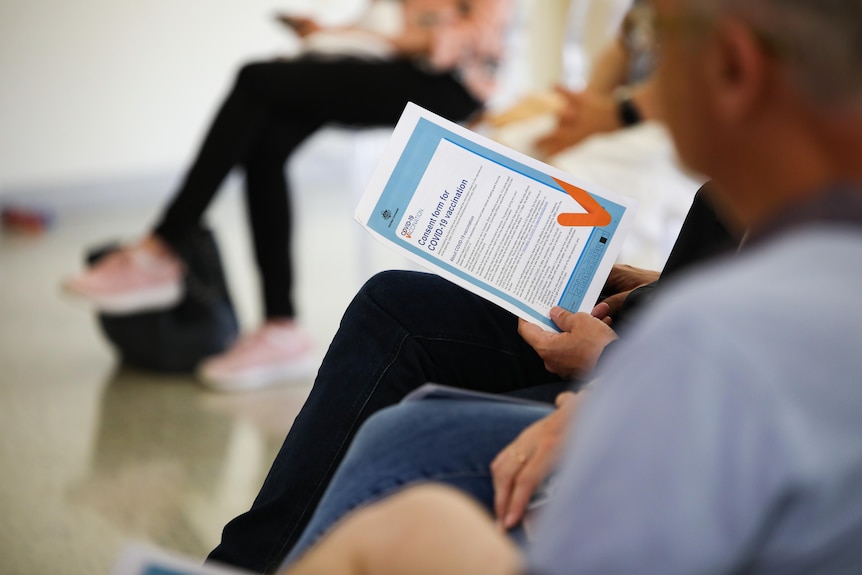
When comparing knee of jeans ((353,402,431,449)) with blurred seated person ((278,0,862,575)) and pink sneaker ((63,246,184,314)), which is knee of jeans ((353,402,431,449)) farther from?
pink sneaker ((63,246,184,314))

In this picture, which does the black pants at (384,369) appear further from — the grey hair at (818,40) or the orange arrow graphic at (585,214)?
the grey hair at (818,40)

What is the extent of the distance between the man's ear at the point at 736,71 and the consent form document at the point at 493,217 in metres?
0.42

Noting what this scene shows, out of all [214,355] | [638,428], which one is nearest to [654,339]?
[638,428]

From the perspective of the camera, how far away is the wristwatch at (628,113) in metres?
1.71

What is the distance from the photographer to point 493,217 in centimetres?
87

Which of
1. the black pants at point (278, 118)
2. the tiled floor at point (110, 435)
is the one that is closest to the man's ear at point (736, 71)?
the tiled floor at point (110, 435)

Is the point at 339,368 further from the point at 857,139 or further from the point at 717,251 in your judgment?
the point at 857,139

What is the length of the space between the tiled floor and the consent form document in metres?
0.37

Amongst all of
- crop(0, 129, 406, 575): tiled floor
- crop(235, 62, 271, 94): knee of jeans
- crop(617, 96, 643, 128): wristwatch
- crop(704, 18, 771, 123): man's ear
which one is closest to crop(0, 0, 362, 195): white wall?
crop(0, 129, 406, 575): tiled floor

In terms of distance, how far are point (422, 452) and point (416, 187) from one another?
0.94 feet

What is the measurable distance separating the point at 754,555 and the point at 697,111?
20cm

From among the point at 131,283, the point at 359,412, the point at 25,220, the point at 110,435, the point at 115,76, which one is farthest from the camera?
the point at 115,76

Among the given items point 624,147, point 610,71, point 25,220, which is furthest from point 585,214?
point 25,220

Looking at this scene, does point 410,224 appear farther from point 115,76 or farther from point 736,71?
point 115,76
